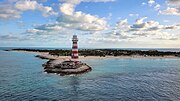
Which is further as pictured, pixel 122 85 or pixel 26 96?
pixel 122 85

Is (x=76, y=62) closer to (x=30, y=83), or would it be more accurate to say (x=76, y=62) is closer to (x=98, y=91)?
(x=30, y=83)

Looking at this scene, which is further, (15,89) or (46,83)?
(46,83)

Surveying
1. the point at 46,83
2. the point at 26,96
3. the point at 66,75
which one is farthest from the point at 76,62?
the point at 26,96

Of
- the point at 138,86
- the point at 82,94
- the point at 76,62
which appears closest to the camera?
the point at 82,94

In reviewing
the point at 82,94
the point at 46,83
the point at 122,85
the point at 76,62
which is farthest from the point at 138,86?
the point at 76,62

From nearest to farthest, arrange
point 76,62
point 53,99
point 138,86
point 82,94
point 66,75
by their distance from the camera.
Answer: point 53,99 → point 82,94 → point 138,86 → point 66,75 → point 76,62

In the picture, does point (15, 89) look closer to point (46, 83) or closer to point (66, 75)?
point (46, 83)

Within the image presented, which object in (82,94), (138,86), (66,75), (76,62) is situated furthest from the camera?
(76,62)

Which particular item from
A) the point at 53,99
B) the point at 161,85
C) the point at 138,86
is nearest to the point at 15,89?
the point at 53,99
